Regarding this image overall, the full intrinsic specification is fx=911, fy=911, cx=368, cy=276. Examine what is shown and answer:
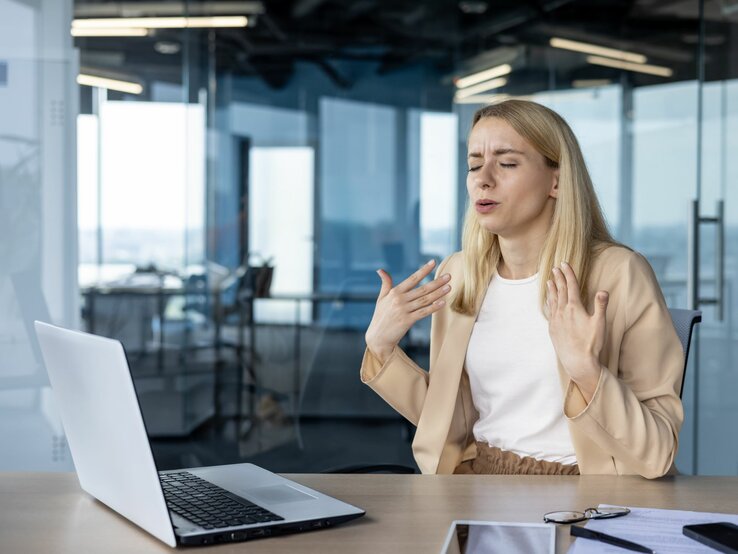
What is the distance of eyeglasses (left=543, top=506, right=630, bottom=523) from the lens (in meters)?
1.33

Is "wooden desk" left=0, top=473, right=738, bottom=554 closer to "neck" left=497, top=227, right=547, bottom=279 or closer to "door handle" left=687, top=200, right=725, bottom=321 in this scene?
"neck" left=497, top=227, right=547, bottom=279

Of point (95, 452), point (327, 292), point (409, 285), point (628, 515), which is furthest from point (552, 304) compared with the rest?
point (327, 292)

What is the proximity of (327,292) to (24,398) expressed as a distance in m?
1.74

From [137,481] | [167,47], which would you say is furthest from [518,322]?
[167,47]

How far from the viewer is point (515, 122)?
2.02 metres

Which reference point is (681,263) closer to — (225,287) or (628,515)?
(225,287)

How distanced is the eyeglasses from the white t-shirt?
1.75ft

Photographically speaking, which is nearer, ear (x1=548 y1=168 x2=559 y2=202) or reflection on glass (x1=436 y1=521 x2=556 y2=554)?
reflection on glass (x1=436 y1=521 x2=556 y2=554)

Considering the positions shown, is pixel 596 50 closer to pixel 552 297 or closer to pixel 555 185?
pixel 555 185

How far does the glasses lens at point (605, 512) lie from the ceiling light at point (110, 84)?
10.8 ft

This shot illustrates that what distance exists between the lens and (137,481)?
123cm

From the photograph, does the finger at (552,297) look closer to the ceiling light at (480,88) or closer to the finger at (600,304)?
the finger at (600,304)

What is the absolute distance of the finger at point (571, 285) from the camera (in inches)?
65.0

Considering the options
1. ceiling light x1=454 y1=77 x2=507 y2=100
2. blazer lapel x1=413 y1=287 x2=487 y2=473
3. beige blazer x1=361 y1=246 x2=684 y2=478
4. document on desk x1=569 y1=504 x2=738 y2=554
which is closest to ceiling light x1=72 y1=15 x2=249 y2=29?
ceiling light x1=454 y1=77 x2=507 y2=100
